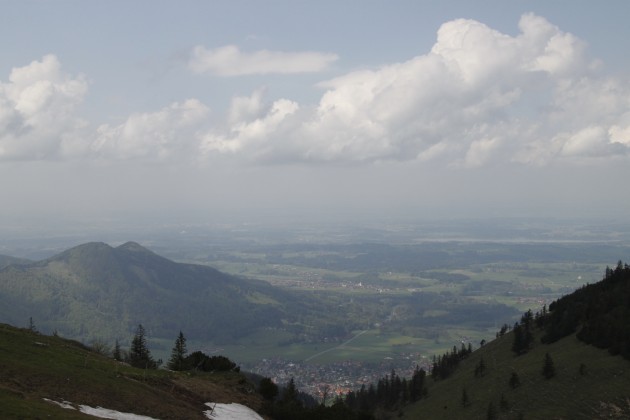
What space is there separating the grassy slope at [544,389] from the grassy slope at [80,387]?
66756 millimetres

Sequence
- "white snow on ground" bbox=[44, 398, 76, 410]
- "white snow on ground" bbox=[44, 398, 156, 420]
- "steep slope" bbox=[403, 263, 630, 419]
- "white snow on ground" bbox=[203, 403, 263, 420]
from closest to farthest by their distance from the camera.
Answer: "white snow on ground" bbox=[44, 398, 76, 410]
"white snow on ground" bbox=[44, 398, 156, 420]
"white snow on ground" bbox=[203, 403, 263, 420]
"steep slope" bbox=[403, 263, 630, 419]

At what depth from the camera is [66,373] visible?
48.7 meters

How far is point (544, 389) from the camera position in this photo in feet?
355

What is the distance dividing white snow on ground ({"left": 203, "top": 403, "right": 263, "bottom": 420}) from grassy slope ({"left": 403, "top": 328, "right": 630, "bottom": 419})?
64.7m

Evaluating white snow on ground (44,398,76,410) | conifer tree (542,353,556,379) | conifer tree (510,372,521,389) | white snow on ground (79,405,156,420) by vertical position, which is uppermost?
white snow on ground (44,398,76,410)

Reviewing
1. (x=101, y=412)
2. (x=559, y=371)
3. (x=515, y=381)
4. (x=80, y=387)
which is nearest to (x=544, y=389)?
(x=559, y=371)

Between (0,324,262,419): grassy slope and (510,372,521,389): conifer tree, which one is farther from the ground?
(0,324,262,419): grassy slope

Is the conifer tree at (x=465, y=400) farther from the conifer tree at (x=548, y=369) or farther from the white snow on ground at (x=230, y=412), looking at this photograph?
the white snow on ground at (x=230, y=412)

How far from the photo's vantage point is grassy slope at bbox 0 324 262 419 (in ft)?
127

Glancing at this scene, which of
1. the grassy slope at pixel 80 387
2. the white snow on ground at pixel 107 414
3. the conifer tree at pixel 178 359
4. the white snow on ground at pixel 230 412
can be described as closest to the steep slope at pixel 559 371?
the conifer tree at pixel 178 359

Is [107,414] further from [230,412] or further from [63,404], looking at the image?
[230,412]

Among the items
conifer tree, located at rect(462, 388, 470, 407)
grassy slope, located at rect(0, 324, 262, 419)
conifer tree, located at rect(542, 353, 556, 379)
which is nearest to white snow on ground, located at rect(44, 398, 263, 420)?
grassy slope, located at rect(0, 324, 262, 419)

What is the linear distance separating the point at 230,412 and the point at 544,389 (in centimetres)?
7946

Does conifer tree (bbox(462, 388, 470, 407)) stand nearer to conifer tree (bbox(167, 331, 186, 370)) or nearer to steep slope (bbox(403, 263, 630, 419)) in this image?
steep slope (bbox(403, 263, 630, 419))
